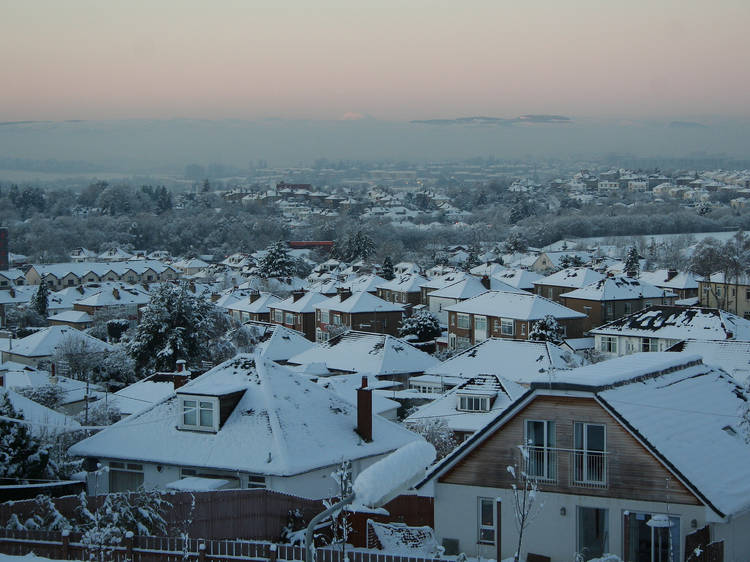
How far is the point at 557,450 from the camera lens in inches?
466

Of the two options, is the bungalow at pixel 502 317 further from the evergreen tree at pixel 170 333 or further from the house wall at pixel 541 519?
the house wall at pixel 541 519

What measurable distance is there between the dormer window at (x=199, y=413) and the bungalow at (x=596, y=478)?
5205mm

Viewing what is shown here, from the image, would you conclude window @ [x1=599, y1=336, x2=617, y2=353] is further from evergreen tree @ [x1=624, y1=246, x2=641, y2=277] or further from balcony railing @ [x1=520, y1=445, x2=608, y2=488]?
balcony railing @ [x1=520, y1=445, x2=608, y2=488]

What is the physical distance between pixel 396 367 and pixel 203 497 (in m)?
25.2

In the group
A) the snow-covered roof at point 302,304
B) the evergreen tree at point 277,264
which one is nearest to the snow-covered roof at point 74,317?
the snow-covered roof at point 302,304

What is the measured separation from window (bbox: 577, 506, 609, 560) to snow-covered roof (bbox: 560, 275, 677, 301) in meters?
43.7

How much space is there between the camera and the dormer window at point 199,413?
16484mm

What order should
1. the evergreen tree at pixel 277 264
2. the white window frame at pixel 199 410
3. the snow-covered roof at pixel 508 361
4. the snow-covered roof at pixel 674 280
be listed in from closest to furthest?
the white window frame at pixel 199 410 < the snow-covered roof at pixel 508 361 < the snow-covered roof at pixel 674 280 < the evergreen tree at pixel 277 264

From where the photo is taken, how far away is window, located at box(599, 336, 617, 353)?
43.0m

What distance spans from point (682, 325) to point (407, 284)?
32385 mm

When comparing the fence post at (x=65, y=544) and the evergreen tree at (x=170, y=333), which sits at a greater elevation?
the fence post at (x=65, y=544)

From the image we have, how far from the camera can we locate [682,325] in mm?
40688

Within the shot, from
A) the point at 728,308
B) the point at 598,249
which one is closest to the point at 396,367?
the point at 728,308

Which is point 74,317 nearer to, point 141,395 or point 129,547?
point 141,395
